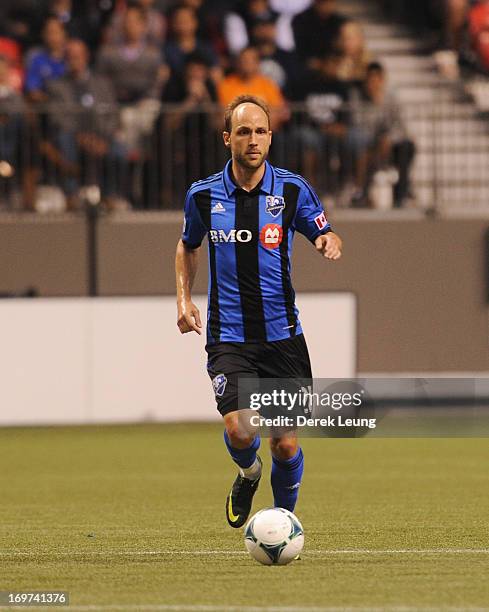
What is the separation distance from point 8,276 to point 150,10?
3.71 m

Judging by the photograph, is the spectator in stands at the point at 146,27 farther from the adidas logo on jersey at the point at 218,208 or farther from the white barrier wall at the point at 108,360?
the adidas logo on jersey at the point at 218,208

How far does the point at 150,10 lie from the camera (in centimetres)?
1894

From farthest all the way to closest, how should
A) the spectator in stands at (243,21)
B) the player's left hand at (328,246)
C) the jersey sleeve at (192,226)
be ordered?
the spectator in stands at (243,21)
the jersey sleeve at (192,226)
the player's left hand at (328,246)

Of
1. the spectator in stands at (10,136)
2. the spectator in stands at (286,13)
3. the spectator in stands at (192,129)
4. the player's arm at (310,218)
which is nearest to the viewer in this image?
the player's arm at (310,218)

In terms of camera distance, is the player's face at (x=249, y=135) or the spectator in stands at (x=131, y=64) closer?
the player's face at (x=249, y=135)

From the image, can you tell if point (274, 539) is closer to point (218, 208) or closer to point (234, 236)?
point (234, 236)

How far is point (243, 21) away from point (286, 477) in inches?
488

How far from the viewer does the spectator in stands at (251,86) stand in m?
17.9

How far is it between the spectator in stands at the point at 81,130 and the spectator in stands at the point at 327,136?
6.97 ft

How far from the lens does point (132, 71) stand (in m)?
18.2

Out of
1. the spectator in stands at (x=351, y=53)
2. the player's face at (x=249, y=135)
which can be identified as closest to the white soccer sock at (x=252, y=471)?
the player's face at (x=249, y=135)

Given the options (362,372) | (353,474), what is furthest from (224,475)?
(362,372)

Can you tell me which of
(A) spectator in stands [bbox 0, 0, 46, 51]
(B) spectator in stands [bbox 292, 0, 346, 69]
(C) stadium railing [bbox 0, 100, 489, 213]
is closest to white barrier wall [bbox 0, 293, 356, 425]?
(C) stadium railing [bbox 0, 100, 489, 213]

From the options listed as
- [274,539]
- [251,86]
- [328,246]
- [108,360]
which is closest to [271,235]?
[328,246]
